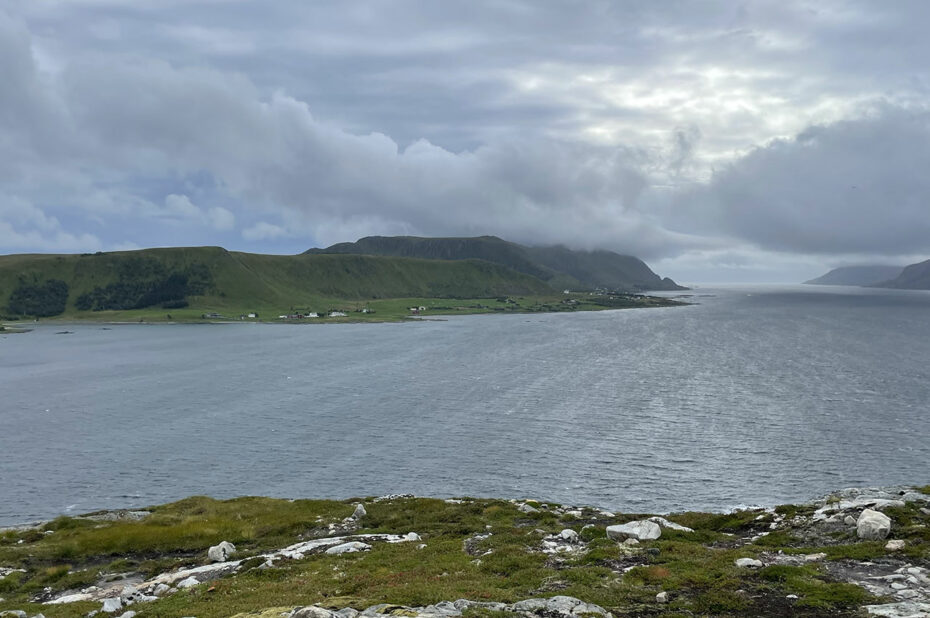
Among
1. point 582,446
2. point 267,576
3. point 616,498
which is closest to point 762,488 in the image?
point 616,498

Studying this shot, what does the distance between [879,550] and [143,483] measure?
304 ft

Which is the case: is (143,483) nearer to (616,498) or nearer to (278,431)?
(278,431)

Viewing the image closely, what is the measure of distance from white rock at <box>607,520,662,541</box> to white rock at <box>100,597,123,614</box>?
2711cm

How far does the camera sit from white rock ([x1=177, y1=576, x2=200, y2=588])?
34194 mm

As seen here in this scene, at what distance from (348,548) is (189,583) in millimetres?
9480

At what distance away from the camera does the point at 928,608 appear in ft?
68.5

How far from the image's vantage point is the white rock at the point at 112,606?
96.7 feet

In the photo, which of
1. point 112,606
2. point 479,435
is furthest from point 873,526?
point 479,435

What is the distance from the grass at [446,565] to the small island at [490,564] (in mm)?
123

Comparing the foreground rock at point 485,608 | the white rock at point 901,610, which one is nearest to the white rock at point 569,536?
the foreground rock at point 485,608

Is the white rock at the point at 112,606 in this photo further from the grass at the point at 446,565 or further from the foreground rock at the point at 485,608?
the foreground rock at the point at 485,608

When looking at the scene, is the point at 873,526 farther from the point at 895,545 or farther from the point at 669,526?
the point at 669,526

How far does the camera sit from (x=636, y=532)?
118 ft

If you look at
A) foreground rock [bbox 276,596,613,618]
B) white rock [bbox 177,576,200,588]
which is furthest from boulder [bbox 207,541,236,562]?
foreground rock [bbox 276,596,613,618]
